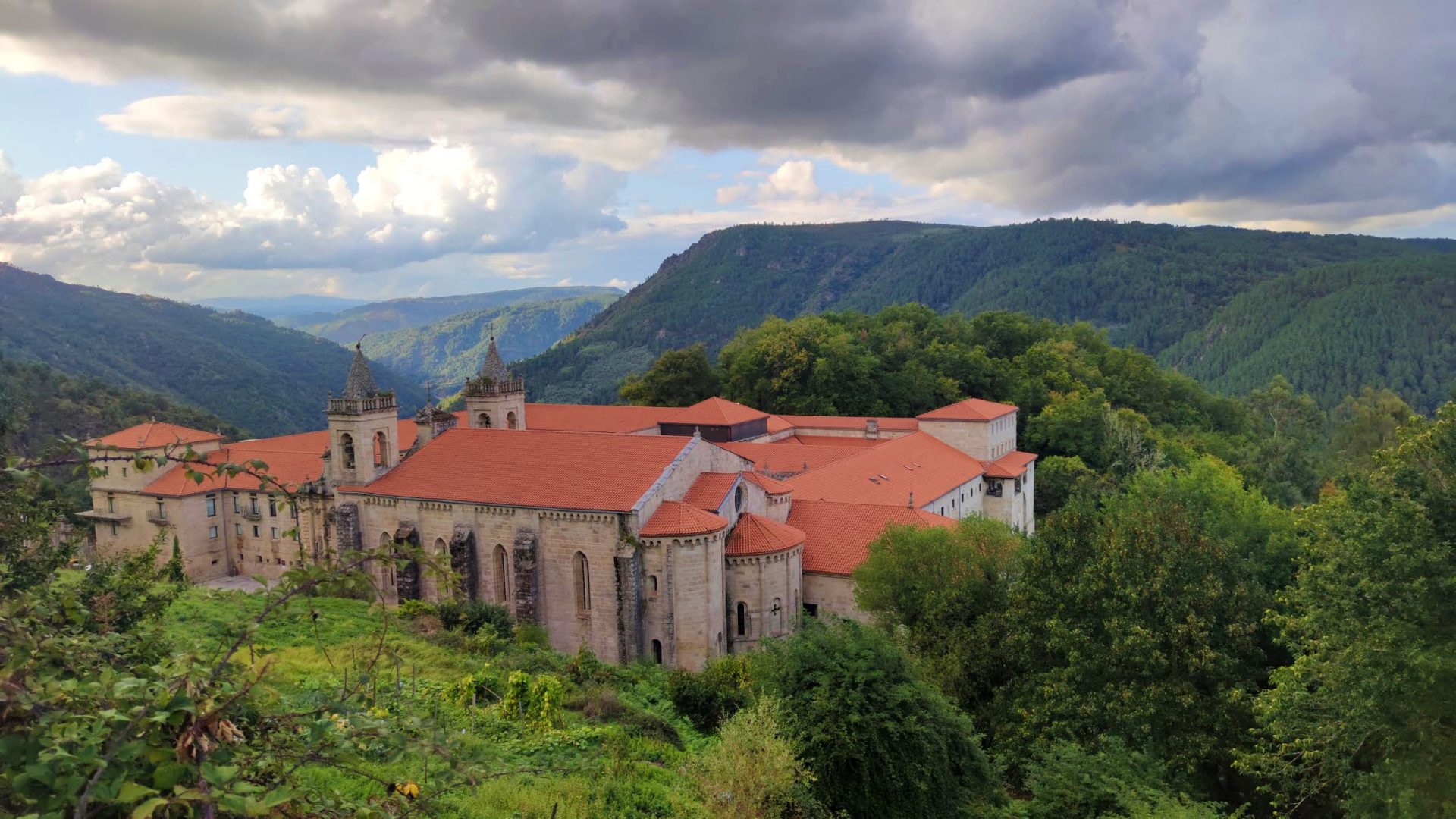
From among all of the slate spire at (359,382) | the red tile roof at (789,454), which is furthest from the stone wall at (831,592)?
the slate spire at (359,382)

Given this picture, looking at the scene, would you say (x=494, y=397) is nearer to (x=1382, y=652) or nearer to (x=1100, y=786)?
(x=1100, y=786)

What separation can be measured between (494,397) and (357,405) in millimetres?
12520

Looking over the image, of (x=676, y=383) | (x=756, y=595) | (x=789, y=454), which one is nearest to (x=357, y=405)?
(x=756, y=595)

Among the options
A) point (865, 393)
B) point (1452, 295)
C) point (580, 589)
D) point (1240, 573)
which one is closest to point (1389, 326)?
point (1452, 295)

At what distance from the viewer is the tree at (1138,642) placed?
25500mm

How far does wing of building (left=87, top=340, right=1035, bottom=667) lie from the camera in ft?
116

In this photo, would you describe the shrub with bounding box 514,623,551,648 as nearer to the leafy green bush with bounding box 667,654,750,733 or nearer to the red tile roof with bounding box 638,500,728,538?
the red tile roof with bounding box 638,500,728,538

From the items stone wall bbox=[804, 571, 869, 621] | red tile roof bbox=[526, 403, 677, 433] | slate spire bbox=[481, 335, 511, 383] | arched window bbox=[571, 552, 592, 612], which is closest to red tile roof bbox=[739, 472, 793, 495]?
stone wall bbox=[804, 571, 869, 621]

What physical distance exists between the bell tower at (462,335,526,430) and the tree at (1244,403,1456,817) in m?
44.3

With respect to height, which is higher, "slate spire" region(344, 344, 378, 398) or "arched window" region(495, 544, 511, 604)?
"slate spire" region(344, 344, 378, 398)

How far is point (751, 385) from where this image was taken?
285ft

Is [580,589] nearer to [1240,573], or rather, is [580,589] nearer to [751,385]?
[1240,573]

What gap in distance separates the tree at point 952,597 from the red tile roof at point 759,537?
11.7 ft

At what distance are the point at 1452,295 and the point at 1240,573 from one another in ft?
674
